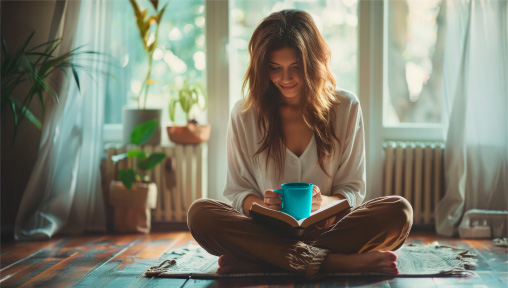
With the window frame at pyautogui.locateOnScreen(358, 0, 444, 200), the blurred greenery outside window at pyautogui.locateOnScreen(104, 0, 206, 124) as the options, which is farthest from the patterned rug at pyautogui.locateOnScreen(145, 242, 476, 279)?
the blurred greenery outside window at pyautogui.locateOnScreen(104, 0, 206, 124)

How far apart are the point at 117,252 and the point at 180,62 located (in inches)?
49.1

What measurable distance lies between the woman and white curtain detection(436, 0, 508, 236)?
99cm

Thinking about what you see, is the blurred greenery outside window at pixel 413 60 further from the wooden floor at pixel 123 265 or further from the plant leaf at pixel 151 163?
the plant leaf at pixel 151 163

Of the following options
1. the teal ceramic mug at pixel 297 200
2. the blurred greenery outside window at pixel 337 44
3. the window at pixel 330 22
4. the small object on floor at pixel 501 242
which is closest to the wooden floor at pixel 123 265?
the small object on floor at pixel 501 242

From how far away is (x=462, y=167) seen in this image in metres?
3.08

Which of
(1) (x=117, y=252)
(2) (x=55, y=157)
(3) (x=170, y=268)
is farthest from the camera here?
(2) (x=55, y=157)

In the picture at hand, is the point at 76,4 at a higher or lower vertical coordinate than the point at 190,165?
higher

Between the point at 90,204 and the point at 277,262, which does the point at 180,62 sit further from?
the point at 277,262

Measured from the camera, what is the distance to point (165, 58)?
3461 mm

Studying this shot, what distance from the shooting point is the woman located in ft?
6.89

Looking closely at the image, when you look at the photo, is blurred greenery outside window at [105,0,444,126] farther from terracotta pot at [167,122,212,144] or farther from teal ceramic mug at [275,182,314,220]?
teal ceramic mug at [275,182,314,220]

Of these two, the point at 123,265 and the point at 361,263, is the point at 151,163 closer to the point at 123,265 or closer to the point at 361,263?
the point at 123,265

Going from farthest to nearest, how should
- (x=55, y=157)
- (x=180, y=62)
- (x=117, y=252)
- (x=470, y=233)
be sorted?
(x=180, y=62) → (x=55, y=157) → (x=470, y=233) → (x=117, y=252)

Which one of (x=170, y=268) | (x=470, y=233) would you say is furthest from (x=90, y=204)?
(x=470, y=233)
